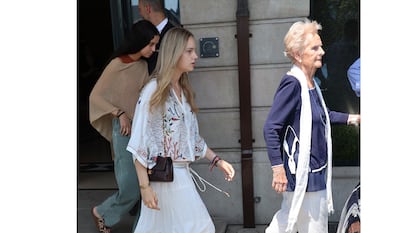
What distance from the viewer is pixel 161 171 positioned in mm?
3217

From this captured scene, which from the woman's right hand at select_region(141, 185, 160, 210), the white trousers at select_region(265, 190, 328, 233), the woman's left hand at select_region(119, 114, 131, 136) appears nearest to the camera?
the woman's right hand at select_region(141, 185, 160, 210)

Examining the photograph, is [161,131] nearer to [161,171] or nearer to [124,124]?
[161,171]

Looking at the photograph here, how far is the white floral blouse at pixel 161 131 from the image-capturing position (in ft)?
10.4

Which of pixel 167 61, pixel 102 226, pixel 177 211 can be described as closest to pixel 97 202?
pixel 102 226

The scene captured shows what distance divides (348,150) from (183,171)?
222 cm

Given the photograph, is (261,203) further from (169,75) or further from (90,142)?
(90,142)

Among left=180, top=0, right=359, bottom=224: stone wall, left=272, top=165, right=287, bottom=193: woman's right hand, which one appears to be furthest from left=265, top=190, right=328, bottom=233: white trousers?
left=180, top=0, right=359, bottom=224: stone wall

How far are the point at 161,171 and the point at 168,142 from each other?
20cm

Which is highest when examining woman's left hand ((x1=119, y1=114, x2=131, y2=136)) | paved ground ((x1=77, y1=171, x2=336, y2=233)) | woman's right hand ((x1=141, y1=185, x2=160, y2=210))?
woman's left hand ((x1=119, y1=114, x2=131, y2=136))

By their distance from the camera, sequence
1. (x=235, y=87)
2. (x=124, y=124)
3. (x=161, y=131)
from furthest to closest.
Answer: (x=235, y=87), (x=124, y=124), (x=161, y=131)

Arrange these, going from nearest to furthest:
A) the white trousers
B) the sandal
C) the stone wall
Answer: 1. the white trousers
2. the sandal
3. the stone wall

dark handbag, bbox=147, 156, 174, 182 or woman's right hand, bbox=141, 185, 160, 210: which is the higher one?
dark handbag, bbox=147, 156, 174, 182

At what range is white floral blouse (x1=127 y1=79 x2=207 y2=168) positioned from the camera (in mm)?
3172

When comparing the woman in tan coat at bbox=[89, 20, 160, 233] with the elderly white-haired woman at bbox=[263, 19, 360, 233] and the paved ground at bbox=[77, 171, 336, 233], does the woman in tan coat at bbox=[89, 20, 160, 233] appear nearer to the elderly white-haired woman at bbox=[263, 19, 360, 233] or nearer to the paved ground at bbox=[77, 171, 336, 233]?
the paved ground at bbox=[77, 171, 336, 233]
